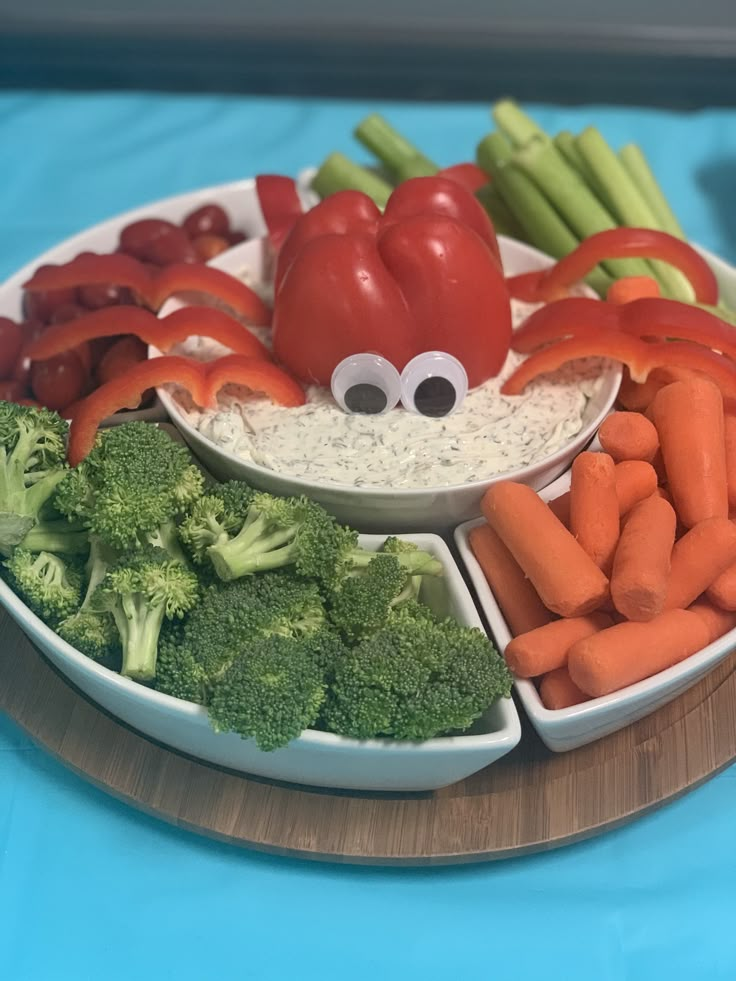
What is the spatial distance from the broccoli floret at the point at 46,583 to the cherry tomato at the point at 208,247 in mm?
1038

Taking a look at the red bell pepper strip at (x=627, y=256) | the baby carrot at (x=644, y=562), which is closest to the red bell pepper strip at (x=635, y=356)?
the red bell pepper strip at (x=627, y=256)

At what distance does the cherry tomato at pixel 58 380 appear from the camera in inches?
81.8

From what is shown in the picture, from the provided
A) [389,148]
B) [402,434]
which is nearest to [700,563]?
[402,434]

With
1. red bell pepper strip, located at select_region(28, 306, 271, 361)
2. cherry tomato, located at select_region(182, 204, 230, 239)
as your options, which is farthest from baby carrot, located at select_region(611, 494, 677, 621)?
cherry tomato, located at select_region(182, 204, 230, 239)

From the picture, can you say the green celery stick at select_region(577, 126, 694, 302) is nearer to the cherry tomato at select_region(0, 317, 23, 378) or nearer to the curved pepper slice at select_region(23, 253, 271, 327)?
the curved pepper slice at select_region(23, 253, 271, 327)

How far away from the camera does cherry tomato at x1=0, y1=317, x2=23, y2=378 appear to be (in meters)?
2.14

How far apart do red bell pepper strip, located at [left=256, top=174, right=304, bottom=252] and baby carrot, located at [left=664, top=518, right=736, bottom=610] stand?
3.73 ft

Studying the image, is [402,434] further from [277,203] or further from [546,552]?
[277,203]

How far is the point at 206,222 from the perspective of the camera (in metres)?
2.52

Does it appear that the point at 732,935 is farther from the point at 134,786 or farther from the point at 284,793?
the point at 134,786

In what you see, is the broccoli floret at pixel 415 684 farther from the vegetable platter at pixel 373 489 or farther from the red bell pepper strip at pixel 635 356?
the red bell pepper strip at pixel 635 356

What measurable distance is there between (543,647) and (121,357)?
45.0 inches

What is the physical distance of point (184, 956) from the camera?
57.1 inches

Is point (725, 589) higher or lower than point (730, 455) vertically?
lower
